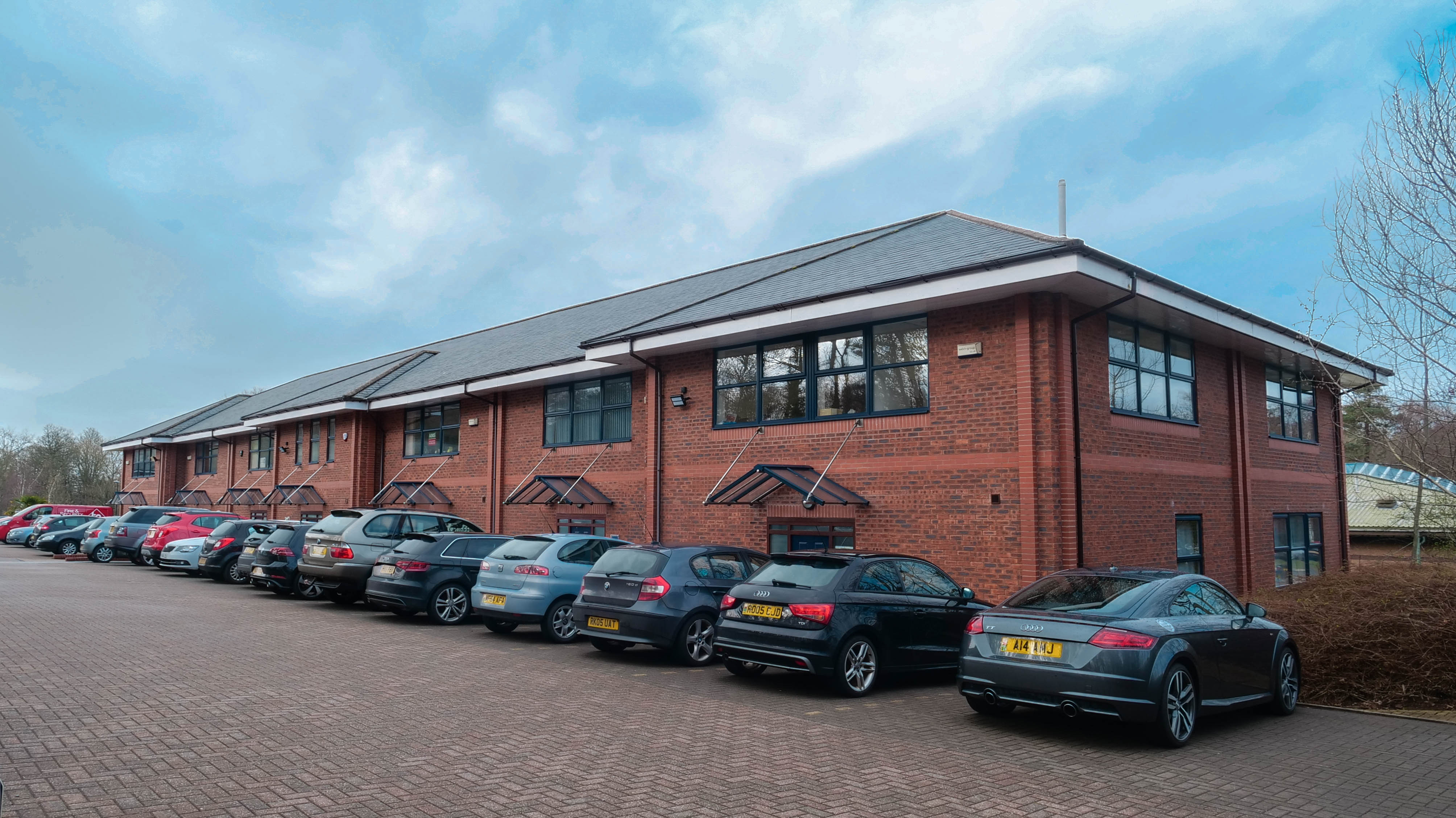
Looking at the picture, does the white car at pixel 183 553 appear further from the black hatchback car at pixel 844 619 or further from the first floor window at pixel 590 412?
the black hatchback car at pixel 844 619

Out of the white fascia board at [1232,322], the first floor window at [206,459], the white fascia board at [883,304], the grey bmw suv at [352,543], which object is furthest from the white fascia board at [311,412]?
the white fascia board at [1232,322]

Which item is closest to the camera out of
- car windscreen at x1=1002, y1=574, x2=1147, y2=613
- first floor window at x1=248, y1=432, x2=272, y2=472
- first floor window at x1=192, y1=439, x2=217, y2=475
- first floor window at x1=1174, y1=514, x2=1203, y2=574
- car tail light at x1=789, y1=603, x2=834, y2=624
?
car windscreen at x1=1002, y1=574, x2=1147, y2=613

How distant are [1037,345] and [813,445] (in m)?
3.79

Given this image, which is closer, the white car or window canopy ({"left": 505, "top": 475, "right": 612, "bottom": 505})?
window canopy ({"left": 505, "top": 475, "right": 612, "bottom": 505})

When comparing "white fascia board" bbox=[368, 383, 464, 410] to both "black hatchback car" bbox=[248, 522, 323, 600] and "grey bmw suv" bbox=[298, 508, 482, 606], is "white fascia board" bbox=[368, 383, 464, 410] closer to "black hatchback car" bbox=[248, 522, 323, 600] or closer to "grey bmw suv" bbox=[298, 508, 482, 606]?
"black hatchback car" bbox=[248, 522, 323, 600]

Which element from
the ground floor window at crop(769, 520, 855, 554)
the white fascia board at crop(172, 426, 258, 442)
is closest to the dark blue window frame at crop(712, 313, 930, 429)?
the ground floor window at crop(769, 520, 855, 554)

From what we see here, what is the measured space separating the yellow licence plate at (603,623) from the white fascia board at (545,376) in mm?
7378

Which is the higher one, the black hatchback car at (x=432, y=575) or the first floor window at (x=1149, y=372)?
the first floor window at (x=1149, y=372)

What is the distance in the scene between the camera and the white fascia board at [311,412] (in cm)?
2614

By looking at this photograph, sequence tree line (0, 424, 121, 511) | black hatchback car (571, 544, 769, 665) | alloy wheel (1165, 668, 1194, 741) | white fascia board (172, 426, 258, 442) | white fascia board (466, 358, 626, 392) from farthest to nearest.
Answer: tree line (0, 424, 121, 511), white fascia board (172, 426, 258, 442), white fascia board (466, 358, 626, 392), black hatchback car (571, 544, 769, 665), alloy wheel (1165, 668, 1194, 741)

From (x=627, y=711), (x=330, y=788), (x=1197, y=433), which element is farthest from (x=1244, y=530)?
(x=330, y=788)

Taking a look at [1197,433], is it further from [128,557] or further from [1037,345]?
[128,557]

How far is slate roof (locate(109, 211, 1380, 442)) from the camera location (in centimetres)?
1371

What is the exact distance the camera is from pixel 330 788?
5461 millimetres
